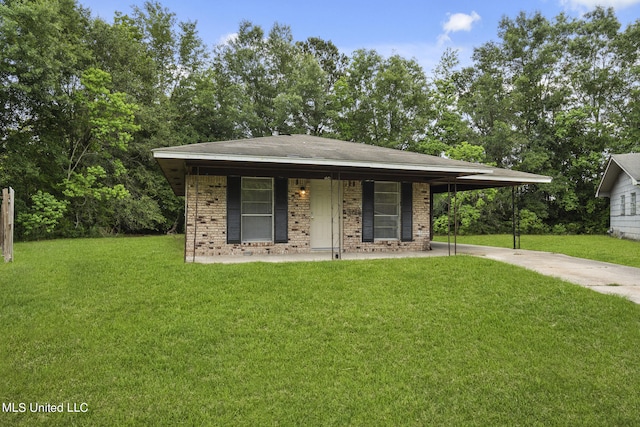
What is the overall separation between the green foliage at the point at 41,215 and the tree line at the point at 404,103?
2.15 metres

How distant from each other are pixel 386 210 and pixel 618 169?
48.0ft

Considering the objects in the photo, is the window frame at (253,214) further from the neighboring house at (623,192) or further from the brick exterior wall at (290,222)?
the neighboring house at (623,192)

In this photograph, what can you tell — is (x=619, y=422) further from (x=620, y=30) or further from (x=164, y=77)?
(x=620, y=30)

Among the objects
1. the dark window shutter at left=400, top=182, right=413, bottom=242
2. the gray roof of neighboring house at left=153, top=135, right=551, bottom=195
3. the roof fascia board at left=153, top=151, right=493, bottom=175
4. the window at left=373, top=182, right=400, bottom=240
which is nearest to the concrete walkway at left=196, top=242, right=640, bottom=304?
the window at left=373, top=182, right=400, bottom=240

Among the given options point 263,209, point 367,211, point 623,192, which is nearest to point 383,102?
point 623,192

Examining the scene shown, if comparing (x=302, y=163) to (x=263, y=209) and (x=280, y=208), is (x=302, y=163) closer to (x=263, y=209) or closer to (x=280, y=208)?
(x=280, y=208)

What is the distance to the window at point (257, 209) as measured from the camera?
29.5 feet

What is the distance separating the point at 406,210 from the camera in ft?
33.1

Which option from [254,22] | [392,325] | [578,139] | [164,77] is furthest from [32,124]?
[578,139]

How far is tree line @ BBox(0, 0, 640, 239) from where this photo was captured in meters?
18.1

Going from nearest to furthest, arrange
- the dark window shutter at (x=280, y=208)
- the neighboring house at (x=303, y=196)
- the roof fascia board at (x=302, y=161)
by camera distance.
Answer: the roof fascia board at (x=302, y=161) → the neighboring house at (x=303, y=196) → the dark window shutter at (x=280, y=208)

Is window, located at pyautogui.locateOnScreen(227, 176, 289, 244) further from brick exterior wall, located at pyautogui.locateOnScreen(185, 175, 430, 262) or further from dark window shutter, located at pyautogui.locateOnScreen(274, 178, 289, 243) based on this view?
brick exterior wall, located at pyautogui.locateOnScreen(185, 175, 430, 262)

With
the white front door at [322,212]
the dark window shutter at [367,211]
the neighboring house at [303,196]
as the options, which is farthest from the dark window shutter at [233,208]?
the dark window shutter at [367,211]

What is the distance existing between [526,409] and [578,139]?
24.0 meters
